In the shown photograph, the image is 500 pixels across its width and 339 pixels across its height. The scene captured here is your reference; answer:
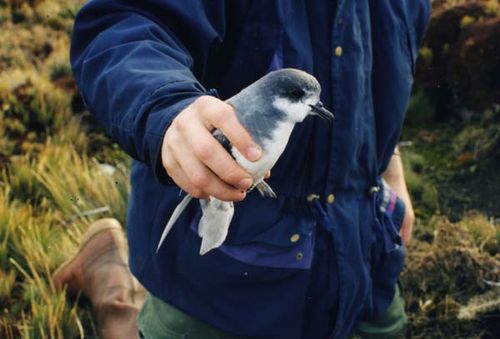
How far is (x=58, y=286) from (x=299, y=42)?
1.87 meters

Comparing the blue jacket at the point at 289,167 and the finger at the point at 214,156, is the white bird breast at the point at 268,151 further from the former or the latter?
the blue jacket at the point at 289,167

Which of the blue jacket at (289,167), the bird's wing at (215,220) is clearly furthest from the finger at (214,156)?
the blue jacket at (289,167)

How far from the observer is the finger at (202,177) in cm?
117

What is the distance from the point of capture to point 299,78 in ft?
3.96

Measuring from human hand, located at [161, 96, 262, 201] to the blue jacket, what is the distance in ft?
1.19

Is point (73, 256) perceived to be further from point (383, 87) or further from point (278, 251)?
point (383, 87)

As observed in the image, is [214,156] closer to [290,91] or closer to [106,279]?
[290,91]

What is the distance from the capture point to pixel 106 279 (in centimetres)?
307

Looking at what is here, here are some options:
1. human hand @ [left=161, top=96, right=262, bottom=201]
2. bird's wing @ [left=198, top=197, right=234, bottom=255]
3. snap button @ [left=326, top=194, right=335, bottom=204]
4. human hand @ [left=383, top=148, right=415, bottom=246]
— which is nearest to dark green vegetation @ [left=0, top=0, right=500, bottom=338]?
human hand @ [left=383, top=148, right=415, bottom=246]

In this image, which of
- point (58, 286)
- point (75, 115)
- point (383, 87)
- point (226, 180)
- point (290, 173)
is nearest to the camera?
point (226, 180)

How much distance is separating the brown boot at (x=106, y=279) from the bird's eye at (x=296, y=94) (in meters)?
1.95

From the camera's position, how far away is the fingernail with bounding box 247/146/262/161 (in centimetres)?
114

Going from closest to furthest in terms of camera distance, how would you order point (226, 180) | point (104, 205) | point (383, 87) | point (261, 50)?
point (226, 180)
point (261, 50)
point (383, 87)
point (104, 205)

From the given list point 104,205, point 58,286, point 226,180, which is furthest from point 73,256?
point 226,180
